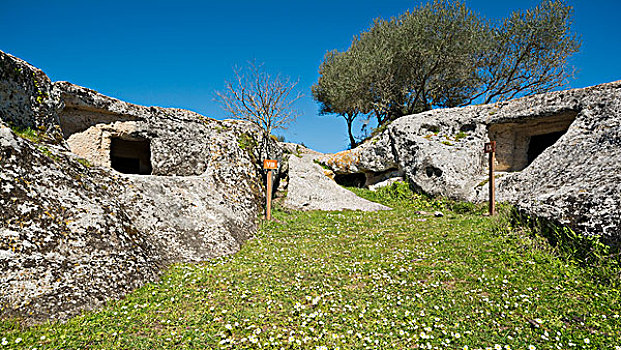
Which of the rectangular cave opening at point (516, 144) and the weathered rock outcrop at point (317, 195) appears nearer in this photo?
the weathered rock outcrop at point (317, 195)

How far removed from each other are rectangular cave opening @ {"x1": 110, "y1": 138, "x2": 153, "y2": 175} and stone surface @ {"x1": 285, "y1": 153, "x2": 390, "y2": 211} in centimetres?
664

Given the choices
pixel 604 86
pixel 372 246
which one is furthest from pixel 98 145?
pixel 604 86

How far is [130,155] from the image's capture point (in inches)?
557

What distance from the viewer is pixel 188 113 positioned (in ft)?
43.5

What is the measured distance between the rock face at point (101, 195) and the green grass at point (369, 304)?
54 centimetres

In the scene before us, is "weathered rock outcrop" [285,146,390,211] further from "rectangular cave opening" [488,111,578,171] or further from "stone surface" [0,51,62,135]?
"stone surface" [0,51,62,135]

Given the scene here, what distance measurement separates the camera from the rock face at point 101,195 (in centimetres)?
513

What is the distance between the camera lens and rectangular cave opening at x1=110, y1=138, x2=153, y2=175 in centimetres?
1384

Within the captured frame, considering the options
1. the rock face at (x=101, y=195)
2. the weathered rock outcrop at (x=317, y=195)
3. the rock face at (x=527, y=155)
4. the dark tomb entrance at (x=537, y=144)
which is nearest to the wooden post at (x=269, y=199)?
the rock face at (x=101, y=195)

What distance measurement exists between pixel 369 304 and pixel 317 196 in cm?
1112

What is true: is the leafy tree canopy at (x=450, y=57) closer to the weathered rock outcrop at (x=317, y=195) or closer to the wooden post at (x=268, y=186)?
the weathered rock outcrop at (x=317, y=195)

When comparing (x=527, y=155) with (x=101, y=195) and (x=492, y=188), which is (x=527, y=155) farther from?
(x=101, y=195)

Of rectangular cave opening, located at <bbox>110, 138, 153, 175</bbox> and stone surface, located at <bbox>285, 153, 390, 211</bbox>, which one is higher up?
rectangular cave opening, located at <bbox>110, 138, 153, 175</bbox>

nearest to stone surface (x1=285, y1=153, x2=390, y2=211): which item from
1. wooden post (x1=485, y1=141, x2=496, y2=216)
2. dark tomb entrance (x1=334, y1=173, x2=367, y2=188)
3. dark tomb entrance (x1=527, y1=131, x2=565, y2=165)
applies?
dark tomb entrance (x1=334, y1=173, x2=367, y2=188)
